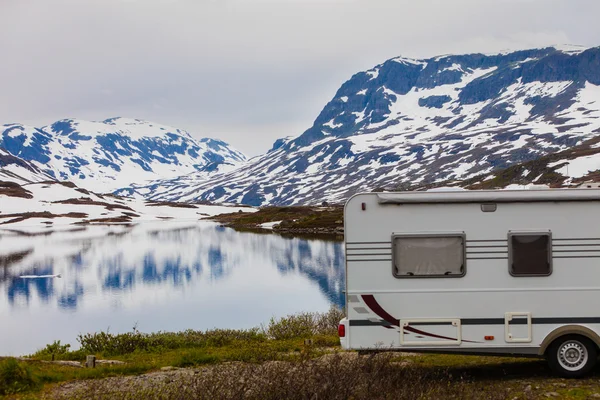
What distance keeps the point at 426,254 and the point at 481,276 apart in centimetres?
119

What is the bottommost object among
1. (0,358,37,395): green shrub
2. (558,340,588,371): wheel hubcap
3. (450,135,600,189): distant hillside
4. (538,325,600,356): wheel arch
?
(0,358,37,395): green shrub

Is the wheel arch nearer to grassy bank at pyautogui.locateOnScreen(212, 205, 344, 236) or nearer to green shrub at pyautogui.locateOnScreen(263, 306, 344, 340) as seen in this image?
green shrub at pyautogui.locateOnScreen(263, 306, 344, 340)

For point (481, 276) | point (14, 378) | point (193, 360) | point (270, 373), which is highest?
point (481, 276)

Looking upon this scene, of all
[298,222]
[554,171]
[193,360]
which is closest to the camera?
[193,360]

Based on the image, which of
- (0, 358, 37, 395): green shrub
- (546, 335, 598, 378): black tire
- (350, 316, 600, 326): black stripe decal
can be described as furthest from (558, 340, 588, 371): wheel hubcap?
(0, 358, 37, 395): green shrub

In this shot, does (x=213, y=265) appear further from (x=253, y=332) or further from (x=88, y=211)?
(x=88, y=211)

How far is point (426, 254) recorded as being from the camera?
40.4ft

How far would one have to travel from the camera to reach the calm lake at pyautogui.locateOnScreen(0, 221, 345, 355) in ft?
121

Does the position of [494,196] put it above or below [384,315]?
above

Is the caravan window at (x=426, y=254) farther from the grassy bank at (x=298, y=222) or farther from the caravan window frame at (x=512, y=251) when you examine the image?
the grassy bank at (x=298, y=222)

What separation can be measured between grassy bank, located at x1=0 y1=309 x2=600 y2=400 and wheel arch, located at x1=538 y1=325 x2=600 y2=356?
2.54ft

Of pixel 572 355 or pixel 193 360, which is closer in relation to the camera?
pixel 572 355

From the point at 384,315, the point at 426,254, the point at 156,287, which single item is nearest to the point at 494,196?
the point at 426,254

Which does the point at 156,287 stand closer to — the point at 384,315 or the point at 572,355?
the point at 384,315
